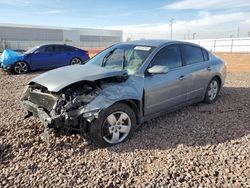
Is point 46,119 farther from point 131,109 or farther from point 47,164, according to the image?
point 131,109

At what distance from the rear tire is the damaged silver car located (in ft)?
1.79

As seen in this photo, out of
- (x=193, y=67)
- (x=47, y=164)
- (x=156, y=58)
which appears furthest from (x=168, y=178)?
(x=193, y=67)

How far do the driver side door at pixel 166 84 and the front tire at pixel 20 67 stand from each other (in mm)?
8855

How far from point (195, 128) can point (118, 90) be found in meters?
1.67

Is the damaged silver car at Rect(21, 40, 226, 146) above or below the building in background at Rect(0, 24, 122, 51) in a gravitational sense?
below

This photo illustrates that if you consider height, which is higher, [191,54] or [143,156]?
[191,54]

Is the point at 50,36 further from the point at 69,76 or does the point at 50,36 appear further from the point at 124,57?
the point at 69,76

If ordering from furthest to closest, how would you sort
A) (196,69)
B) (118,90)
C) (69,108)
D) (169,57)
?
(196,69) < (169,57) < (118,90) < (69,108)

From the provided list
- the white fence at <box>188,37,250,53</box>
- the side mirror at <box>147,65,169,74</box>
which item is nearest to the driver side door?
the side mirror at <box>147,65,169,74</box>

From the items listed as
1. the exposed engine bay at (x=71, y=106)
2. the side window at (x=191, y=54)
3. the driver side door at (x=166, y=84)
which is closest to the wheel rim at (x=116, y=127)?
the exposed engine bay at (x=71, y=106)

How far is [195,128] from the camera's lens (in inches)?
176

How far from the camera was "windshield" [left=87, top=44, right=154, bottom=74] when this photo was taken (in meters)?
4.37

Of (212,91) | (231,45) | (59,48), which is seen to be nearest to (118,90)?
(212,91)

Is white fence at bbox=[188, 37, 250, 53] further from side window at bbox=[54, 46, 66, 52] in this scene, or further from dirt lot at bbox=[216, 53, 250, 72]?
side window at bbox=[54, 46, 66, 52]
